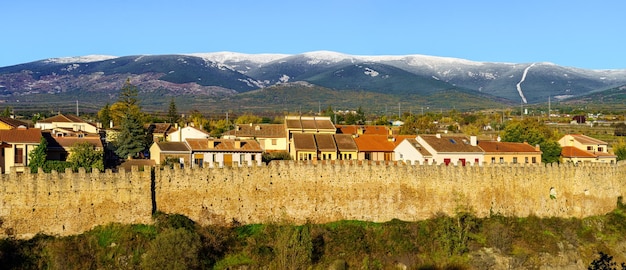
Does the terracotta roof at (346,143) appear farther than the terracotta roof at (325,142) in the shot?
Yes

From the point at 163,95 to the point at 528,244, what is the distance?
160 meters

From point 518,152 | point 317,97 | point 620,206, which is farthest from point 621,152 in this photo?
point 317,97

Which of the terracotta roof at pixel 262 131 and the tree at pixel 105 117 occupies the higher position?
the tree at pixel 105 117

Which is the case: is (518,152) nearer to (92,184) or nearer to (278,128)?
(278,128)

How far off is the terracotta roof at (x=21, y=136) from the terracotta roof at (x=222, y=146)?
9.48 metres

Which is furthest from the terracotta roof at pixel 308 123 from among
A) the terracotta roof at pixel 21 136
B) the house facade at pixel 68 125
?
the terracotta roof at pixel 21 136

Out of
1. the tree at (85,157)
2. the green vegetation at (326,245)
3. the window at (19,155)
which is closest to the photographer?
the green vegetation at (326,245)

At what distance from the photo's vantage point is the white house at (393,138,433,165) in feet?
153

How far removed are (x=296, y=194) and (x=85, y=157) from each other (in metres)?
14.8

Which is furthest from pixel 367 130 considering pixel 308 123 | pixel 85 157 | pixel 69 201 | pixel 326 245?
pixel 69 201

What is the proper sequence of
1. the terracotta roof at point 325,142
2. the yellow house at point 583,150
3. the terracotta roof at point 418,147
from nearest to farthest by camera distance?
the terracotta roof at point 418,147 < the terracotta roof at point 325,142 < the yellow house at point 583,150

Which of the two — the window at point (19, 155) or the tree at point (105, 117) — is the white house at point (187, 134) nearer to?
the tree at point (105, 117)

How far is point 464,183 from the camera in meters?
Answer: 36.4

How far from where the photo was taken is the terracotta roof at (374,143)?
5238 cm
